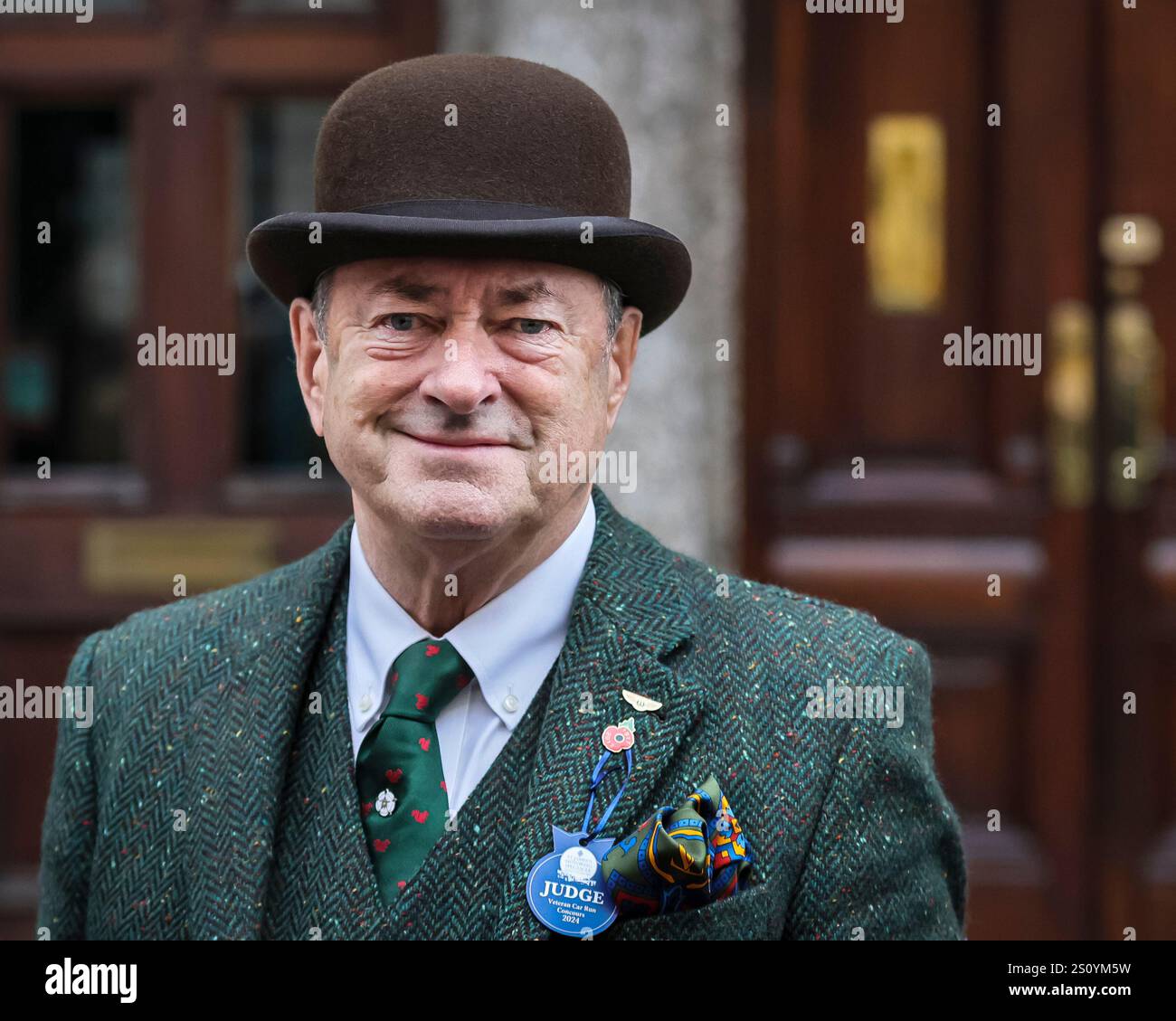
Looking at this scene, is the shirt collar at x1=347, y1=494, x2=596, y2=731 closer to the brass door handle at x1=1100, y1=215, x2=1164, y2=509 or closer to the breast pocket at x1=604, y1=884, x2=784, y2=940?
the breast pocket at x1=604, y1=884, x2=784, y2=940

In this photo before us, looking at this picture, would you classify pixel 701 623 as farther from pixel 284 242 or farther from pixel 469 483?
pixel 284 242

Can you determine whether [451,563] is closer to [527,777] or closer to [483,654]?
[483,654]

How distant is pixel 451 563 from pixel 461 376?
0.80 ft

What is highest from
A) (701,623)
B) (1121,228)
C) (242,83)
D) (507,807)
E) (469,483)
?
(242,83)

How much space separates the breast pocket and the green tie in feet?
0.82

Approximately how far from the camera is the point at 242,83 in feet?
12.3

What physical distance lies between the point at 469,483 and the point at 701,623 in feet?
1.23

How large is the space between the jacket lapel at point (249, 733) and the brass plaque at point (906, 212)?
2066mm

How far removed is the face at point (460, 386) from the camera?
1.68 metres

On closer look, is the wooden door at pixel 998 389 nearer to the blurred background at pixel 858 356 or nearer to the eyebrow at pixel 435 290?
the blurred background at pixel 858 356

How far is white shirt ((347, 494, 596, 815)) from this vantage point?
5.88ft

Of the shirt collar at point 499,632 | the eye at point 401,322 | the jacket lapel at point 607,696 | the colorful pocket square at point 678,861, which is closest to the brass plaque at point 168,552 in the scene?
the shirt collar at point 499,632

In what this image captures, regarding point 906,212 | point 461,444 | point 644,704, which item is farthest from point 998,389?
point 461,444
